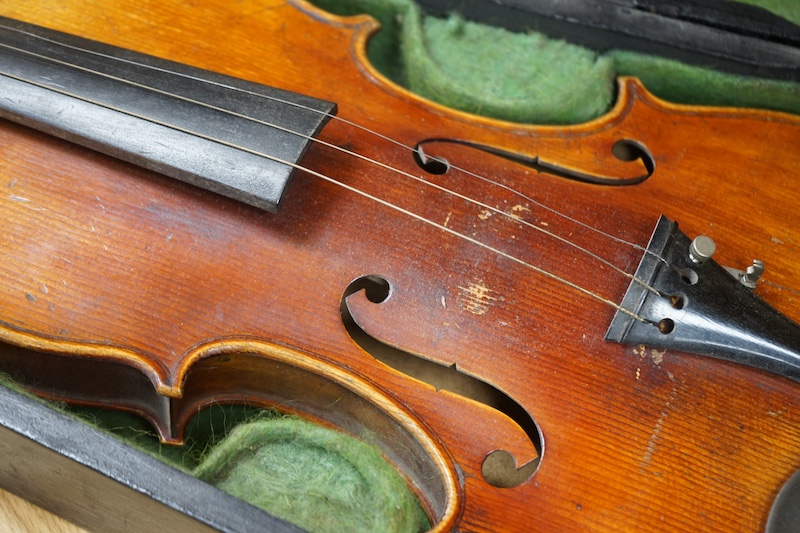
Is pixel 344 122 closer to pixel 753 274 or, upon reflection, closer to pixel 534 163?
pixel 534 163

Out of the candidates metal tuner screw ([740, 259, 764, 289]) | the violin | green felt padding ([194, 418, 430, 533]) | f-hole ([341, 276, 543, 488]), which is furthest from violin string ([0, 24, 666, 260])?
green felt padding ([194, 418, 430, 533])

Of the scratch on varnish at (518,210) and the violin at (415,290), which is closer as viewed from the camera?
the violin at (415,290)

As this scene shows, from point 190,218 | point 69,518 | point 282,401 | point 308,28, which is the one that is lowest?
point 69,518

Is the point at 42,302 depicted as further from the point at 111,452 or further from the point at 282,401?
the point at 282,401

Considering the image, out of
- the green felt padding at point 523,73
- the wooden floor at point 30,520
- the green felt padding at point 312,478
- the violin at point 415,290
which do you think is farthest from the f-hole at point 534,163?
the wooden floor at point 30,520

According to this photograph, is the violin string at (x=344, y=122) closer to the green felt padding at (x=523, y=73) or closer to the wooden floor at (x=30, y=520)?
the green felt padding at (x=523, y=73)

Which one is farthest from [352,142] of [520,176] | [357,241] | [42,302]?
[42,302]
